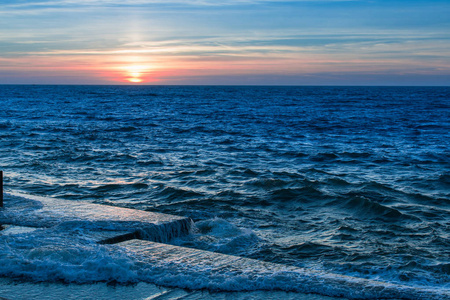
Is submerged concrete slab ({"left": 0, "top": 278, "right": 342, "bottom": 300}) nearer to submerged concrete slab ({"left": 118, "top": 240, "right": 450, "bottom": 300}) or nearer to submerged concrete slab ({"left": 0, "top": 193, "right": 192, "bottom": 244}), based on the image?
submerged concrete slab ({"left": 118, "top": 240, "right": 450, "bottom": 300})

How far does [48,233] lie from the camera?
206 inches

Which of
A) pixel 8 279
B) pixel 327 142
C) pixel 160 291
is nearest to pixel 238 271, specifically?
pixel 160 291

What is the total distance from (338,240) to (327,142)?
12.6 m

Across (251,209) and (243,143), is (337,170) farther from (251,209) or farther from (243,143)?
(243,143)

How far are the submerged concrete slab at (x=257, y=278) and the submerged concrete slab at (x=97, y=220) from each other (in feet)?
2.90

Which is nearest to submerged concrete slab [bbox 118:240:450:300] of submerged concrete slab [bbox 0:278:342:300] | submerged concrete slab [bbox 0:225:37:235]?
submerged concrete slab [bbox 0:278:342:300]

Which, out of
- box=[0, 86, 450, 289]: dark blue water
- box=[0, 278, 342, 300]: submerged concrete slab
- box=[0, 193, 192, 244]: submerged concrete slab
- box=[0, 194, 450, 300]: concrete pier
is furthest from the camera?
box=[0, 86, 450, 289]: dark blue water

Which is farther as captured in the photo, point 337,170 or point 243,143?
point 243,143

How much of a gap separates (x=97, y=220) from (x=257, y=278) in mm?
2760

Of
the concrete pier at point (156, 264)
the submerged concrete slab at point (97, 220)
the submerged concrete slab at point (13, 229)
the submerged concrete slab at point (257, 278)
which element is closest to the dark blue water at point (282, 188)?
the submerged concrete slab at point (97, 220)

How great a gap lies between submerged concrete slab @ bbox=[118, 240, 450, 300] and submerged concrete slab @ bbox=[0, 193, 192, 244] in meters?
0.88

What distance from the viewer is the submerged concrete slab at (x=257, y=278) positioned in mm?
3998

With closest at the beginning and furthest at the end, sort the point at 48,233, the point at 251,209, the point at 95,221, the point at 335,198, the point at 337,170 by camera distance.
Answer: the point at 48,233, the point at 95,221, the point at 251,209, the point at 335,198, the point at 337,170

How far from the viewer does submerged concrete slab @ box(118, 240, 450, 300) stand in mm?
3998
